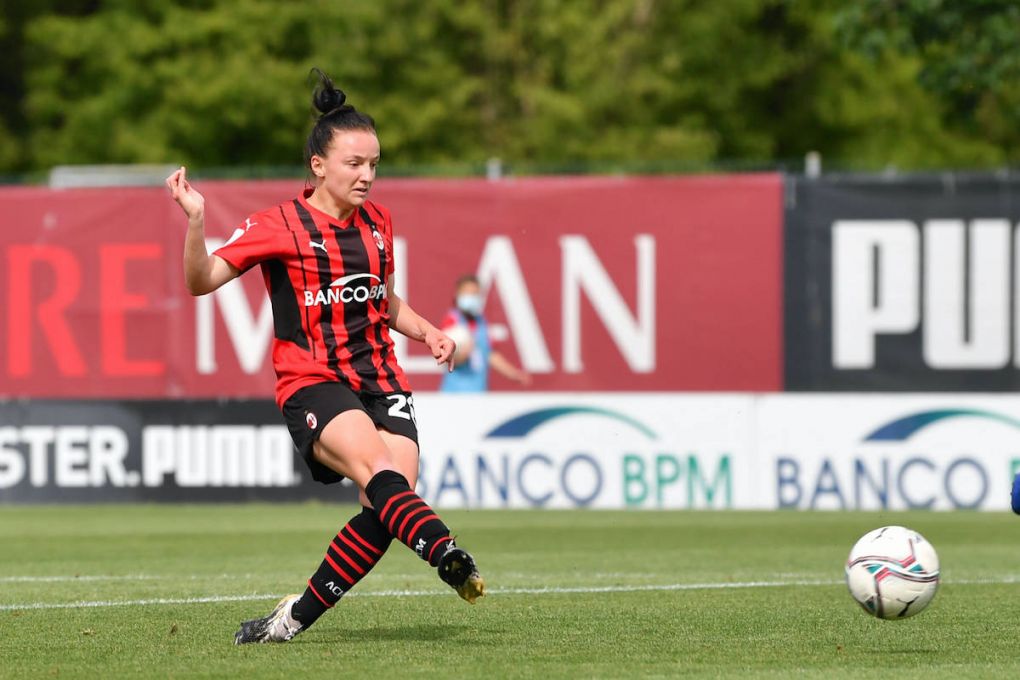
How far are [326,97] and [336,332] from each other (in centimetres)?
91

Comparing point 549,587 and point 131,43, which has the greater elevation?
point 131,43

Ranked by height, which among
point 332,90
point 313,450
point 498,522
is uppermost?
point 332,90

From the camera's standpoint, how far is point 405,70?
33719mm

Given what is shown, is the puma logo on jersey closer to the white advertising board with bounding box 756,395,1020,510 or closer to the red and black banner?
the white advertising board with bounding box 756,395,1020,510

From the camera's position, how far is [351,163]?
7594 mm

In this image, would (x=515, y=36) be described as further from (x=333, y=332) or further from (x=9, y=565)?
(x=333, y=332)

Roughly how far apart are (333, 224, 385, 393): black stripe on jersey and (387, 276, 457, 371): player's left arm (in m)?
0.23

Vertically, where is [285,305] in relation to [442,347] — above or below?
above

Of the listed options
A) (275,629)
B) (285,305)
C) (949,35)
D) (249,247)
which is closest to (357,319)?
(285,305)

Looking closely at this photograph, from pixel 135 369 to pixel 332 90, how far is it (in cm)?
1138

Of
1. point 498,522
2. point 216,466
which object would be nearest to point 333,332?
point 498,522

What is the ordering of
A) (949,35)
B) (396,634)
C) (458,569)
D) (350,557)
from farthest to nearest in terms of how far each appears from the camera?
1. (949,35)
2. (396,634)
3. (350,557)
4. (458,569)

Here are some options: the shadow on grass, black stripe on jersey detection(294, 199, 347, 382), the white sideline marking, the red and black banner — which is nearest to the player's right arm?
black stripe on jersey detection(294, 199, 347, 382)

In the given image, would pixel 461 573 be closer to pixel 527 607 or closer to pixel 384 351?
Answer: pixel 384 351
